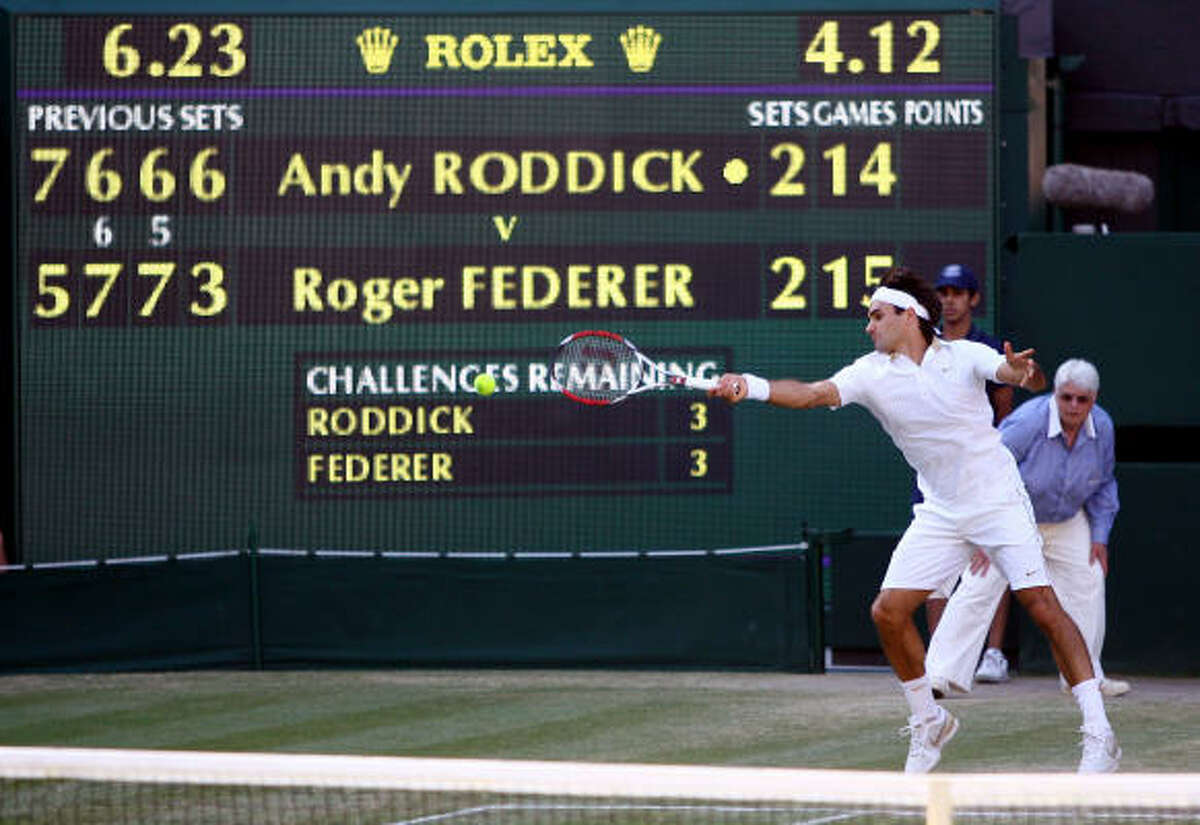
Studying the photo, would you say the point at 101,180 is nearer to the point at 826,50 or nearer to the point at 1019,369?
the point at 826,50

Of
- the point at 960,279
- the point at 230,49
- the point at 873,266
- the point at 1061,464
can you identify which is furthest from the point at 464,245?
the point at 1061,464

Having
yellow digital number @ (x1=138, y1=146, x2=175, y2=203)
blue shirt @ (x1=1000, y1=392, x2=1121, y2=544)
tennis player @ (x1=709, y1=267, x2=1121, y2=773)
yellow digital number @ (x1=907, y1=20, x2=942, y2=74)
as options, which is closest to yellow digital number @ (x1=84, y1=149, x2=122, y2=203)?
yellow digital number @ (x1=138, y1=146, x2=175, y2=203)

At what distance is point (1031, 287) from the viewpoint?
1117 cm

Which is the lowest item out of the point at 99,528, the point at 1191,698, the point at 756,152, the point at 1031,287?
the point at 1191,698

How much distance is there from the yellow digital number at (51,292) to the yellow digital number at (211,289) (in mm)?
631

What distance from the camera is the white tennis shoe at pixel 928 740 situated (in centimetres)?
747

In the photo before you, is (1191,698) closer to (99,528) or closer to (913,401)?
(913,401)

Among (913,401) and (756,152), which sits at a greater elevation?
(756,152)

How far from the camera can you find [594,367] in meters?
8.43

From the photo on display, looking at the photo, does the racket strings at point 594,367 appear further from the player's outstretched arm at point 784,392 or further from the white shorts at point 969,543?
the white shorts at point 969,543

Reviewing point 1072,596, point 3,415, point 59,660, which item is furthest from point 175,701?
point 1072,596

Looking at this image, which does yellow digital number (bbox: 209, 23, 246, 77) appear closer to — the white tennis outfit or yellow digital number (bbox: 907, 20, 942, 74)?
yellow digital number (bbox: 907, 20, 942, 74)

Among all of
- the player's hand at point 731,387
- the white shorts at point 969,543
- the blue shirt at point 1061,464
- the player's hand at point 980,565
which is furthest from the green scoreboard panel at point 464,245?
the player's hand at point 731,387

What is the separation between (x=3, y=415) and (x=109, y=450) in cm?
80
